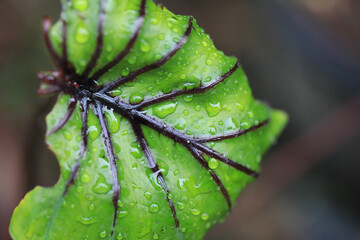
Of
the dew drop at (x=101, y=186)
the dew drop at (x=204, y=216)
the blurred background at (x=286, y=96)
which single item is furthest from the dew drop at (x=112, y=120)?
the blurred background at (x=286, y=96)

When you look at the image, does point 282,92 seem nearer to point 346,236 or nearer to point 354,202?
point 354,202

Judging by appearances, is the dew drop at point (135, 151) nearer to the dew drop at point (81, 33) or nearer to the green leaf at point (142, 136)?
the green leaf at point (142, 136)

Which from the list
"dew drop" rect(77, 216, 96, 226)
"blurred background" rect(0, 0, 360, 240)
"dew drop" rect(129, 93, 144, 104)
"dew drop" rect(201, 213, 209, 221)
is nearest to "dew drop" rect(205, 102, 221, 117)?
"dew drop" rect(129, 93, 144, 104)

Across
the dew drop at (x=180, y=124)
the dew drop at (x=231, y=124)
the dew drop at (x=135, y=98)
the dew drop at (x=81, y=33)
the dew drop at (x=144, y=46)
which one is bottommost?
the dew drop at (x=135, y=98)

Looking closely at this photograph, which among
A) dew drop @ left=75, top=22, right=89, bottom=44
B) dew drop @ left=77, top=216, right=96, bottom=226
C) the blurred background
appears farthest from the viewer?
the blurred background

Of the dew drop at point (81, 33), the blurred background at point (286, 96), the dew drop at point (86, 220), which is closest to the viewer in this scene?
the dew drop at point (81, 33)

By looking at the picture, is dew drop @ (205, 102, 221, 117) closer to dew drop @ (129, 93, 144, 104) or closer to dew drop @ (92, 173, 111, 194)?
dew drop @ (129, 93, 144, 104)
